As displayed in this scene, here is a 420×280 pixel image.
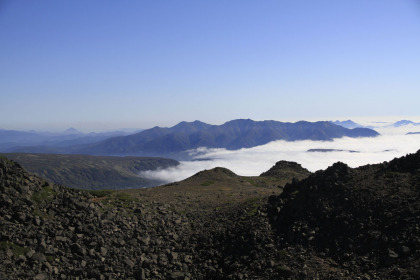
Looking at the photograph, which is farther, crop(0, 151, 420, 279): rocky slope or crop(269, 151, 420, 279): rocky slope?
crop(0, 151, 420, 279): rocky slope

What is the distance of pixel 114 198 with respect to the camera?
5159 cm

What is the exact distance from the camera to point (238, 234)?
3497 centimetres

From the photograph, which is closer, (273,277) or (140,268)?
(273,277)

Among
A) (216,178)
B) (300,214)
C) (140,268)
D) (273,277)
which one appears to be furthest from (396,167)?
(216,178)

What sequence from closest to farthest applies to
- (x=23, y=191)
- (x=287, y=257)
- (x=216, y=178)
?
(x=287, y=257), (x=23, y=191), (x=216, y=178)

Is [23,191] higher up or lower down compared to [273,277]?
higher up

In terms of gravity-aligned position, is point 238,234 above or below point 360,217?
below

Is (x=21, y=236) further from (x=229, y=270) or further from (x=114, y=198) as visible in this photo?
(x=114, y=198)

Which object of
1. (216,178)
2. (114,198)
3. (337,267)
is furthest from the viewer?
(216,178)

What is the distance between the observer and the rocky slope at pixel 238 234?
25781 millimetres

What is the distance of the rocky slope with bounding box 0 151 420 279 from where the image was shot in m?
25.8

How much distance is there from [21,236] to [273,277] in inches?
915

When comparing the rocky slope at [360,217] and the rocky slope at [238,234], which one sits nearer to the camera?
the rocky slope at [360,217]

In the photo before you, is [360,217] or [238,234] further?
[238,234]
